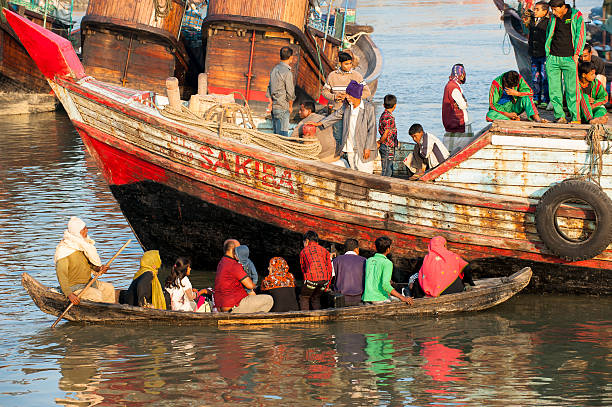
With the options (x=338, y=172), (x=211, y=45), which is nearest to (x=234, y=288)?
(x=338, y=172)

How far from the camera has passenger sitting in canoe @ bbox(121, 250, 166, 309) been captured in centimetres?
941

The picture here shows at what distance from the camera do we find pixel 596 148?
31.1 feet

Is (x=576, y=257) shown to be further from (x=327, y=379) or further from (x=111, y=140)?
(x=111, y=140)

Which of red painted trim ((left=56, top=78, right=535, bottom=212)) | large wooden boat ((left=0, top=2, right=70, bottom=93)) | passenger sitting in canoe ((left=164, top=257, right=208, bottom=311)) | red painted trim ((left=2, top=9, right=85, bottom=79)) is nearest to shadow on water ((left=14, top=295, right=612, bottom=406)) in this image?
passenger sitting in canoe ((left=164, top=257, right=208, bottom=311))

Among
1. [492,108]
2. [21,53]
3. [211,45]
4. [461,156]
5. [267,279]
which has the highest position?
[21,53]

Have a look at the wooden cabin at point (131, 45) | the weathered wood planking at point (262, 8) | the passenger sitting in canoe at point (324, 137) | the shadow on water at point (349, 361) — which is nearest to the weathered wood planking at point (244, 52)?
the weathered wood planking at point (262, 8)

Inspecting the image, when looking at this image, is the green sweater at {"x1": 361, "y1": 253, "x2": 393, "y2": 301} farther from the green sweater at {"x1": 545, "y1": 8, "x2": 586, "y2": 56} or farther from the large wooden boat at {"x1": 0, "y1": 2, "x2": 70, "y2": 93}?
the large wooden boat at {"x1": 0, "y1": 2, "x2": 70, "y2": 93}

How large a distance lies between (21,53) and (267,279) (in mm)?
16405

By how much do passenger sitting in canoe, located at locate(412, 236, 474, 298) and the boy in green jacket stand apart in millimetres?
2142

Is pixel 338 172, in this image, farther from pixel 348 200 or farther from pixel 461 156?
pixel 461 156

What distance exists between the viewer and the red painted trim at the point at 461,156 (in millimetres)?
9771

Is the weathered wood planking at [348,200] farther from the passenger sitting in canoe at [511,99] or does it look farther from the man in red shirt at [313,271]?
the passenger sitting in canoe at [511,99]

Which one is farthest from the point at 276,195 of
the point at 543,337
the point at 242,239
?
the point at 543,337

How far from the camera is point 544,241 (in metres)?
9.65
